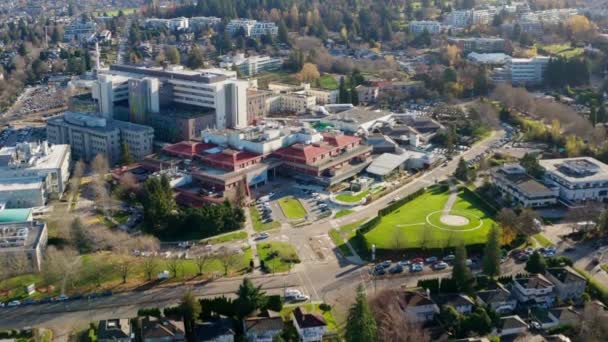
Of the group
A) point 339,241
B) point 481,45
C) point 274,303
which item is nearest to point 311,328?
point 274,303

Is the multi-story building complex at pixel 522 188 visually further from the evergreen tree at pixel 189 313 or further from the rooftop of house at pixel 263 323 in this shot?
the evergreen tree at pixel 189 313

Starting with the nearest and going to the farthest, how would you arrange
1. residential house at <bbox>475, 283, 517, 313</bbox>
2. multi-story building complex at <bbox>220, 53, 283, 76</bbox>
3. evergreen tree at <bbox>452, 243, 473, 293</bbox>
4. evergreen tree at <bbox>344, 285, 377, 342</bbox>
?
evergreen tree at <bbox>344, 285, 377, 342</bbox> → residential house at <bbox>475, 283, 517, 313</bbox> → evergreen tree at <bbox>452, 243, 473, 293</bbox> → multi-story building complex at <bbox>220, 53, 283, 76</bbox>

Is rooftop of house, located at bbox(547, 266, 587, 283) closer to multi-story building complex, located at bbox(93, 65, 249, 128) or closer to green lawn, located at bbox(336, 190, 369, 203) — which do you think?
green lawn, located at bbox(336, 190, 369, 203)

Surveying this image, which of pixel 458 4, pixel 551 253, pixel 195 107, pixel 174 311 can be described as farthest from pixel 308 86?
pixel 458 4

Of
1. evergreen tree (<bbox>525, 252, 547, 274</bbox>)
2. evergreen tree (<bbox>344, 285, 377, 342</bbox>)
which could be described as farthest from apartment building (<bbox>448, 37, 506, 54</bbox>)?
evergreen tree (<bbox>344, 285, 377, 342</bbox>)

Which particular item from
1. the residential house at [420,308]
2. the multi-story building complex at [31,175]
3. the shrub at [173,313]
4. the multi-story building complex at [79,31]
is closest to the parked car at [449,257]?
the residential house at [420,308]

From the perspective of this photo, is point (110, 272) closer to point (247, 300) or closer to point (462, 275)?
point (247, 300)

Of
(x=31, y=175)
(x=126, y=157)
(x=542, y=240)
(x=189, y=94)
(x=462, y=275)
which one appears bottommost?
(x=542, y=240)
